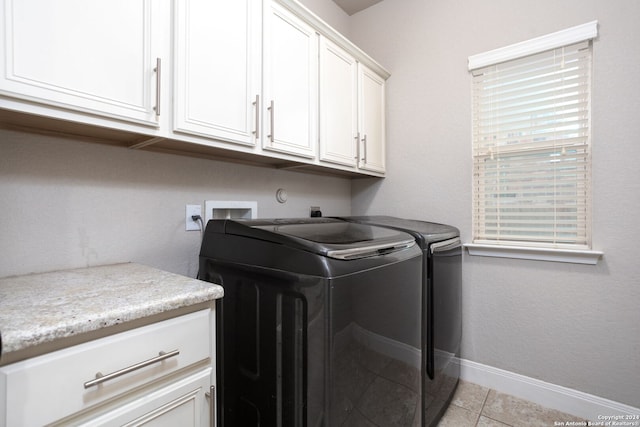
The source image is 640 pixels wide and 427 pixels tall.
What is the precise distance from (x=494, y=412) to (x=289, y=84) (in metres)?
2.20

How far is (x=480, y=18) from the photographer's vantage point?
2045mm

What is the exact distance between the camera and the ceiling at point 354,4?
8.18ft

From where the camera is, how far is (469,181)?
209 centimetres

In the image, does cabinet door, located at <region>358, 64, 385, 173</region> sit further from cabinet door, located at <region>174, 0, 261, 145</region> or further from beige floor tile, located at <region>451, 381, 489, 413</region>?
beige floor tile, located at <region>451, 381, 489, 413</region>

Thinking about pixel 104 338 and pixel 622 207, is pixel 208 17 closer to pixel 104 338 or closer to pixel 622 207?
pixel 104 338

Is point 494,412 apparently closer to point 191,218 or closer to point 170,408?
point 170,408

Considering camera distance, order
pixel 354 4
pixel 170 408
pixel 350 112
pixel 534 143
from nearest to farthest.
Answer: pixel 170 408 < pixel 534 143 < pixel 350 112 < pixel 354 4

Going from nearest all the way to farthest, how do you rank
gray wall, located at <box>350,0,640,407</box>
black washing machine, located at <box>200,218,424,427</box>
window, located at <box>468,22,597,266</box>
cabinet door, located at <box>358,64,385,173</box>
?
1. black washing machine, located at <box>200,218,424,427</box>
2. gray wall, located at <box>350,0,640,407</box>
3. window, located at <box>468,22,597,266</box>
4. cabinet door, located at <box>358,64,385,173</box>

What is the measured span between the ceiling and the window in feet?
3.47

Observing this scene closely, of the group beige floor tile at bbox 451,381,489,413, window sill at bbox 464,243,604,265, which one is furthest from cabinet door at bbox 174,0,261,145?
beige floor tile at bbox 451,381,489,413

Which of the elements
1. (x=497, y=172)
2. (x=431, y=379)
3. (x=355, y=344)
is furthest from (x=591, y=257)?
(x=355, y=344)

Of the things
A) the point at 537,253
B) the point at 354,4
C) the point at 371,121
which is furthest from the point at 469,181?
the point at 354,4

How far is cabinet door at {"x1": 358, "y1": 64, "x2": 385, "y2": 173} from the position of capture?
7.09ft

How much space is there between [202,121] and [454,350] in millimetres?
1933
